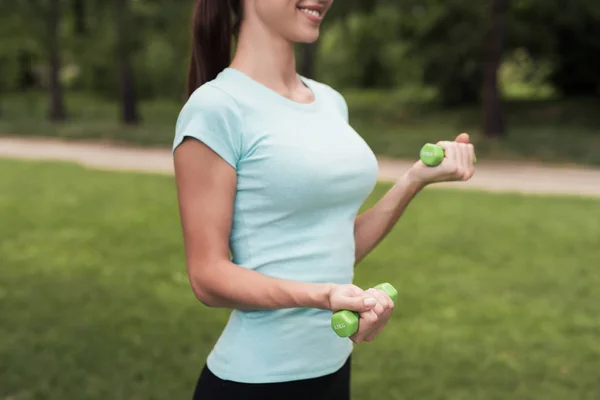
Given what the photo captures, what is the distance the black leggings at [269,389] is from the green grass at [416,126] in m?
13.5

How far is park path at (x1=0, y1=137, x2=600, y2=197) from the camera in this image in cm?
1198

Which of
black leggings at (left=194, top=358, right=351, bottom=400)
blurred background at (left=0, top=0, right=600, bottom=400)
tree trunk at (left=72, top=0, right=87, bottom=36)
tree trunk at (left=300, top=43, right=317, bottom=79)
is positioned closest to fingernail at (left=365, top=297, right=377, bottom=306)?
black leggings at (left=194, top=358, right=351, bottom=400)

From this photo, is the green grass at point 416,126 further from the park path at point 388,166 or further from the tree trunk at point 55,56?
the tree trunk at point 55,56

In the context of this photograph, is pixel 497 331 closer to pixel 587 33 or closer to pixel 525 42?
pixel 525 42

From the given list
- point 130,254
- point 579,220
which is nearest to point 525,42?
point 579,220

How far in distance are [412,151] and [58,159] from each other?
23.5 ft

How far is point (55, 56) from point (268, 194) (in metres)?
23.3

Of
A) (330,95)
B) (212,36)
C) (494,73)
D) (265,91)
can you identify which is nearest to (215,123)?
(265,91)

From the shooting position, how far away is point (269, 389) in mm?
1699

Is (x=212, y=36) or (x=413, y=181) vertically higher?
(x=212, y=36)

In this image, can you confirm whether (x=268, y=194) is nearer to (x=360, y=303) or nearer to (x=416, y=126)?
(x=360, y=303)

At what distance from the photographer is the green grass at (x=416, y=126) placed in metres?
15.4

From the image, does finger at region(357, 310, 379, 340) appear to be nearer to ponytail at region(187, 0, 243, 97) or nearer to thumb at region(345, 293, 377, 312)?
thumb at region(345, 293, 377, 312)

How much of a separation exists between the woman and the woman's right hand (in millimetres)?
24
